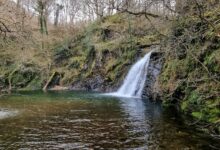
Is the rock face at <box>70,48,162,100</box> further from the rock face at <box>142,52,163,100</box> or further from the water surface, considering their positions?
the water surface

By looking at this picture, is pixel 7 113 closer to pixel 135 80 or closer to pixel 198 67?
pixel 198 67

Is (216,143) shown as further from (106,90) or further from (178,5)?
(106,90)

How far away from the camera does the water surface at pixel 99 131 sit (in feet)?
34.0

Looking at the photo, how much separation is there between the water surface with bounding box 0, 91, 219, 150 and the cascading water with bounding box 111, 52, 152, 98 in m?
8.88

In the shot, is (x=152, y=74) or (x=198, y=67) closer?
(x=198, y=67)

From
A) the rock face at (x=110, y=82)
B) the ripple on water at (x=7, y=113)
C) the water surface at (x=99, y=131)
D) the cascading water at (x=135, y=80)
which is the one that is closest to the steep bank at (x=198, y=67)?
the water surface at (x=99, y=131)

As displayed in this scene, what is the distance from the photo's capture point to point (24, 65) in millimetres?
42531

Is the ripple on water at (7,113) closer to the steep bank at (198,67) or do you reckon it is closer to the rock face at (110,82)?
the steep bank at (198,67)

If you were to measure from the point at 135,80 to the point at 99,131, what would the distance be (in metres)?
15.8

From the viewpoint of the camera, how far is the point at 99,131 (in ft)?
40.3

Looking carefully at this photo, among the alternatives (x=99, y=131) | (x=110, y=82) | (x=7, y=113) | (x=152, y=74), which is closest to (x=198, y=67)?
(x=99, y=131)

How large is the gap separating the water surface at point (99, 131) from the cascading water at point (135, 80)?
8.88 metres

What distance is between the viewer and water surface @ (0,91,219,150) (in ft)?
34.0

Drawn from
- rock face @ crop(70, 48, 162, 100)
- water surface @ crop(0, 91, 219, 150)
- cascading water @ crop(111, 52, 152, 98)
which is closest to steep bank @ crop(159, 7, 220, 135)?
water surface @ crop(0, 91, 219, 150)
